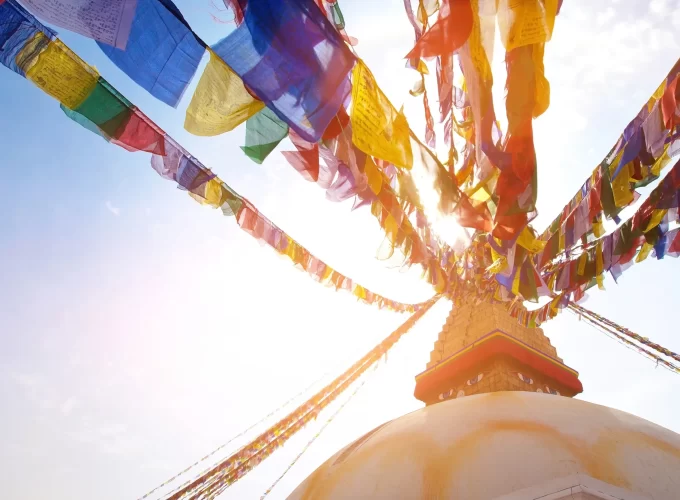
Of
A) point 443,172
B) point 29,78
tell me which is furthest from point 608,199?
point 29,78

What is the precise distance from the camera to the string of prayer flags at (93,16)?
180 centimetres

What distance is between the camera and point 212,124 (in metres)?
2.25

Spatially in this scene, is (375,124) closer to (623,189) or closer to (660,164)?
(623,189)

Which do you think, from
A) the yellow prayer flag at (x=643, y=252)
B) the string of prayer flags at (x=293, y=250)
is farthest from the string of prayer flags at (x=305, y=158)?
the yellow prayer flag at (x=643, y=252)

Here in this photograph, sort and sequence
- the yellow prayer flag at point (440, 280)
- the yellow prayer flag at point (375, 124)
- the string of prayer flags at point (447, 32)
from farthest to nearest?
the yellow prayer flag at point (440, 280), the yellow prayer flag at point (375, 124), the string of prayer flags at point (447, 32)

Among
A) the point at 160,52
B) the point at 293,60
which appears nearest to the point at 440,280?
the point at 293,60

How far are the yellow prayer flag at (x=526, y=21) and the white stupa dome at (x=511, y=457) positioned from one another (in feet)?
8.42

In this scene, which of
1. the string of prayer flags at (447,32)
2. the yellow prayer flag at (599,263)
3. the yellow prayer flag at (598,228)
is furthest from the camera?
the yellow prayer flag at (599,263)

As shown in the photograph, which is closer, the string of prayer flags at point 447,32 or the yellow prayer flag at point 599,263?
the string of prayer flags at point 447,32

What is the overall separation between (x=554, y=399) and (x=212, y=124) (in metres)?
4.34

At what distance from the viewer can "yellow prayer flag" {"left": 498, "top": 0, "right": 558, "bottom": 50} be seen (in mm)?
1878

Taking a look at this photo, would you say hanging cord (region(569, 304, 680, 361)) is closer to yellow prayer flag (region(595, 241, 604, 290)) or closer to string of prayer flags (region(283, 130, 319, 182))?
yellow prayer flag (region(595, 241, 604, 290))

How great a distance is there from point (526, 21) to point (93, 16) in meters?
2.04

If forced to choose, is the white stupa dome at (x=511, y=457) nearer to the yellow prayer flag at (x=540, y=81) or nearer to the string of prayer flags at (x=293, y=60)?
the yellow prayer flag at (x=540, y=81)
